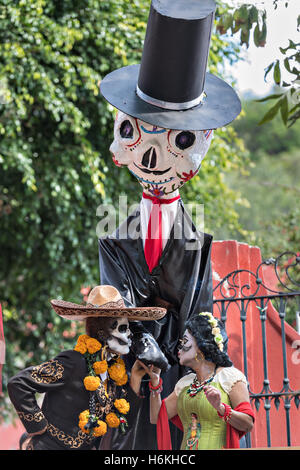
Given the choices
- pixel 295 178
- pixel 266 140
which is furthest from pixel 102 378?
pixel 266 140

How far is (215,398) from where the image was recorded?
12.3 feet

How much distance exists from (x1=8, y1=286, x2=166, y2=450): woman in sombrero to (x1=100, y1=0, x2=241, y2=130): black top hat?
3.26 ft

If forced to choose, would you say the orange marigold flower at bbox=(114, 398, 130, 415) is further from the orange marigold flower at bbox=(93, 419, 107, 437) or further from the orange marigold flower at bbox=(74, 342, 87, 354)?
the orange marigold flower at bbox=(74, 342, 87, 354)

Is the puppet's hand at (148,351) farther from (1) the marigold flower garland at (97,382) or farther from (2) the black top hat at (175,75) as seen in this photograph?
(2) the black top hat at (175,75)

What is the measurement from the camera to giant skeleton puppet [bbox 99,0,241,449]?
407 cm

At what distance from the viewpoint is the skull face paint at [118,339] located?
4086 millimetres

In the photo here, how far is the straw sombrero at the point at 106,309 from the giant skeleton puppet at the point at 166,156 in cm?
14

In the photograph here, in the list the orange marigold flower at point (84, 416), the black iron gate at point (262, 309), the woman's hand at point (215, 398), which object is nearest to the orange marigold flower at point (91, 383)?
the orange marigold flower at point (84, 416)

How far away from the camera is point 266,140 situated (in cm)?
2856

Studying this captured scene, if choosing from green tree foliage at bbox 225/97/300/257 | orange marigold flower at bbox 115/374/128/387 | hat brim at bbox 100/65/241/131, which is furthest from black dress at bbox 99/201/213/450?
green tree foliage at bbox 225/97/300/257

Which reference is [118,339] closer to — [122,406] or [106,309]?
[106,309]
